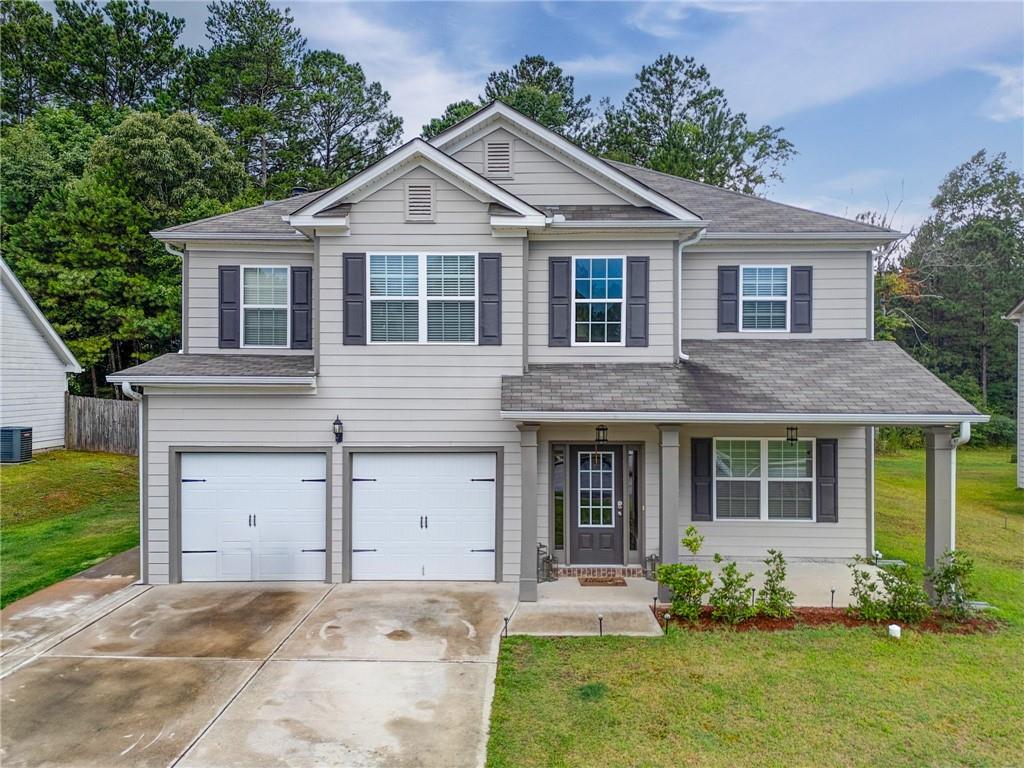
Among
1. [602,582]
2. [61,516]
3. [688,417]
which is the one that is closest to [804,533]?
[602,582]

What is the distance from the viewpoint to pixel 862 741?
5078 millimetres

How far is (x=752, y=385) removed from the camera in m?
8.98

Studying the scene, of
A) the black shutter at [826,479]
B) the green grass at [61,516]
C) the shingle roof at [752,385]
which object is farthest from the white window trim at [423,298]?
the green grass at [61,516]

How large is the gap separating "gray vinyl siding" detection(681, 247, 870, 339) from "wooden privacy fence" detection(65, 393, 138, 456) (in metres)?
17.1

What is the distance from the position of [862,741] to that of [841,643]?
208 centimetres

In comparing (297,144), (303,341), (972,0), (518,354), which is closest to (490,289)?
(518,354)

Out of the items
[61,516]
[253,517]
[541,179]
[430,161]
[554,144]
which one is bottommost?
[61,516]

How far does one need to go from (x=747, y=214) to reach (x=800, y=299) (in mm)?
1919

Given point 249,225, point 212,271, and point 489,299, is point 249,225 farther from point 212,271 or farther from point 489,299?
point 489,299

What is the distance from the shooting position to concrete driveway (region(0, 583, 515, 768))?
5.03 metres

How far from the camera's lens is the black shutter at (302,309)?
1019 cm

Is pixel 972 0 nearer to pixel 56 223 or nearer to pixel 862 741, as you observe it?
pixel 862 741

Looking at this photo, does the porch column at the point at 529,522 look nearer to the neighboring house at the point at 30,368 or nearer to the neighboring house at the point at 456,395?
the neighboring house at the point at 456,395

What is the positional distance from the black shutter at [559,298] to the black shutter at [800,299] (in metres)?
4.18
